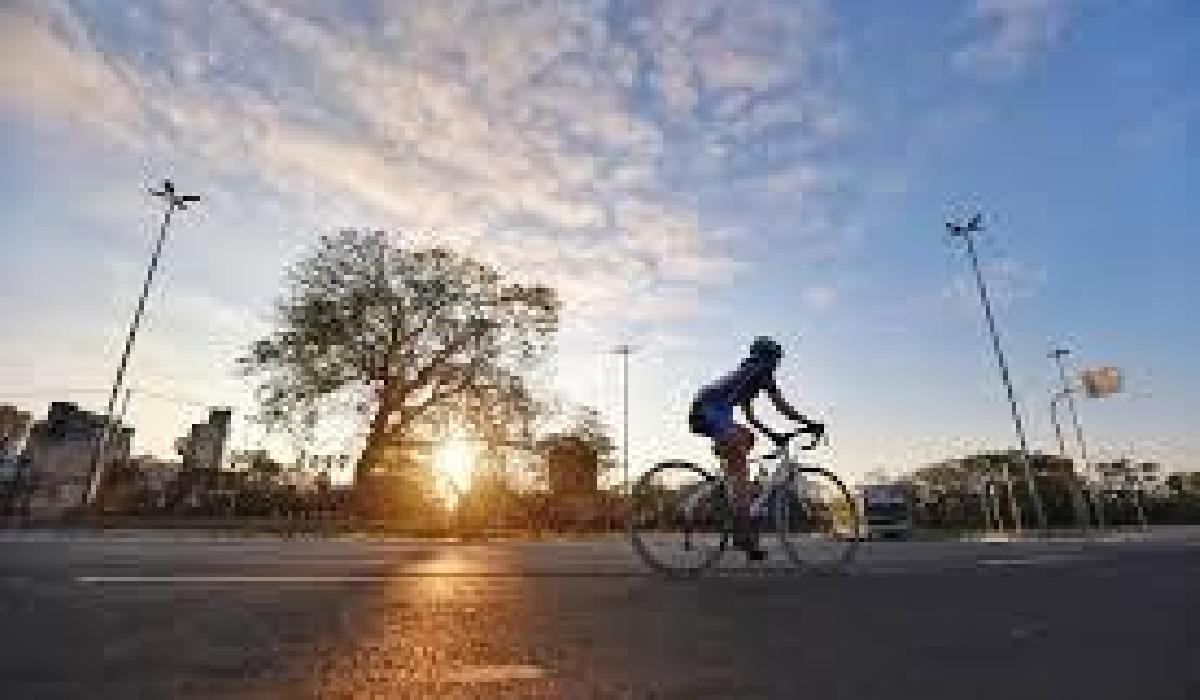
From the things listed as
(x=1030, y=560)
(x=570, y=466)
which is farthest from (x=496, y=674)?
(x=570, y=466)

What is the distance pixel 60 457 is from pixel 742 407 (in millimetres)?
29803

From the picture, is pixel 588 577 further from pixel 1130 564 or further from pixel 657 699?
pixel 1130 564

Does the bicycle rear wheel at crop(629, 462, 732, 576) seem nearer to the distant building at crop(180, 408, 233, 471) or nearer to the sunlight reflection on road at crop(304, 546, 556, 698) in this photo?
the sunlight reflection on road at crop(304, 546, 556, 698)

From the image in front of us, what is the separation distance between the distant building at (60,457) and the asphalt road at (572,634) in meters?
25.7

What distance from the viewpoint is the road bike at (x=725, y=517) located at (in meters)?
7.33

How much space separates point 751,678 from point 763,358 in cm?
449

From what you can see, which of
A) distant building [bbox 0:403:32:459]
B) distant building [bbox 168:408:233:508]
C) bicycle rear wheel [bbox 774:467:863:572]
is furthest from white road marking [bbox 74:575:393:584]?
distant building [bbox 0:403:32:459]

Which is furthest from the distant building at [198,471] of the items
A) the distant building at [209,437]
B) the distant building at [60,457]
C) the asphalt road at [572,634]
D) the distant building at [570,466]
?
the asphalt road at [572,634]

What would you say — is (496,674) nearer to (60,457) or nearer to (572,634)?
(572,634)

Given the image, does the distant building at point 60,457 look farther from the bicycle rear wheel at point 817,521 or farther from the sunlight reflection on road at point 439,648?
the sunlight reflection on road at point 439,648

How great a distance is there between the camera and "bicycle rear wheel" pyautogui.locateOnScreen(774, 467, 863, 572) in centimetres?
755

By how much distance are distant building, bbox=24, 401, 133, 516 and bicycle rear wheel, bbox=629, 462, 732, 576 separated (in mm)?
26131

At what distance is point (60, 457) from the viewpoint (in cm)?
3112

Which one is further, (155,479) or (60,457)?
(60,457)
